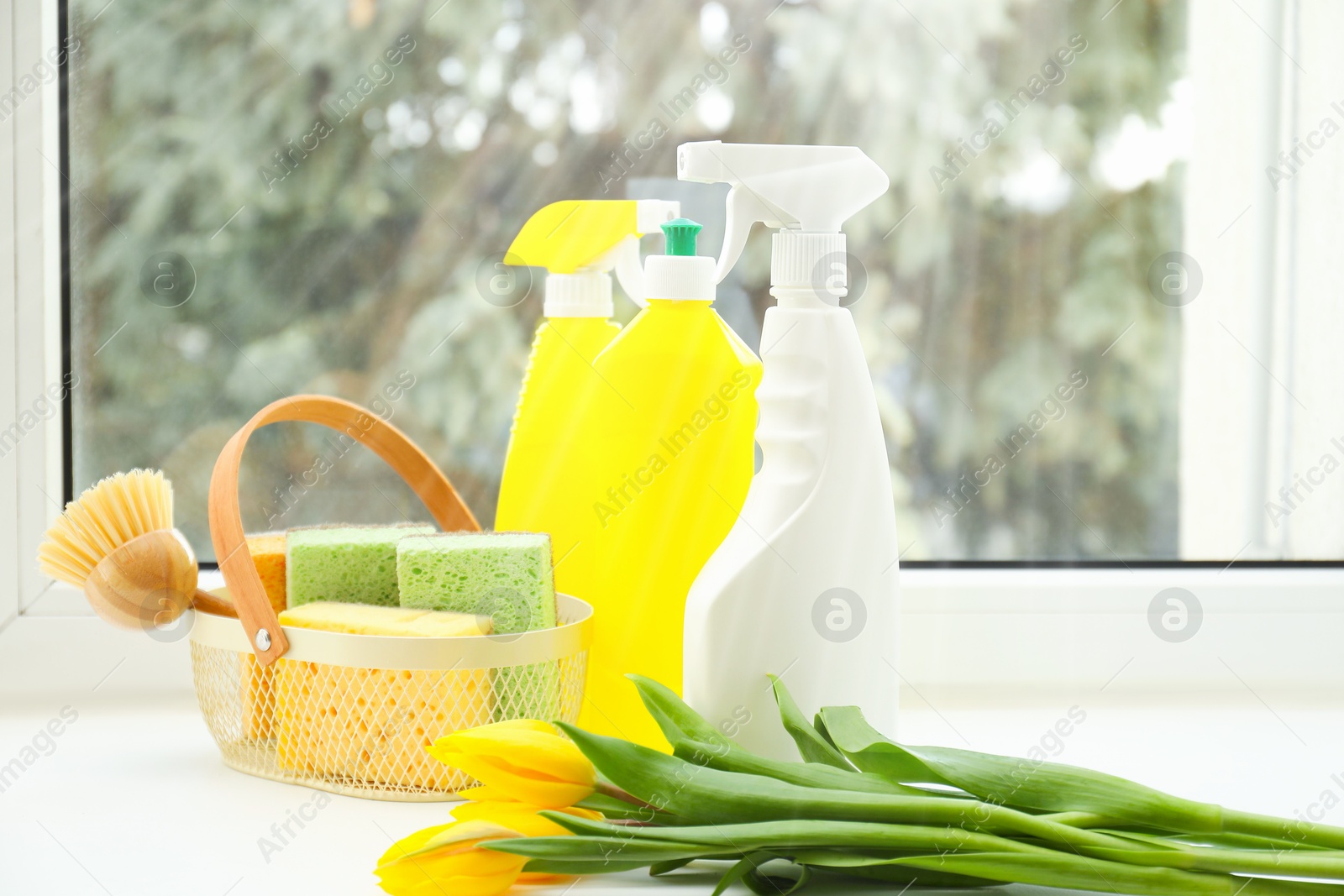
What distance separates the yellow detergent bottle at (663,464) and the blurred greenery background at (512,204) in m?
0.25

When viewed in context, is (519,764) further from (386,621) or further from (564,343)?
(564,343)

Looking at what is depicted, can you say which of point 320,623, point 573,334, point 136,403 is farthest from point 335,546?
point 136,403

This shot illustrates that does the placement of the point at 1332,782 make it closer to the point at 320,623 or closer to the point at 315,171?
the point at 320,623

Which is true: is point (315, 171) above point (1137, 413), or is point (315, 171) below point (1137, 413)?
above

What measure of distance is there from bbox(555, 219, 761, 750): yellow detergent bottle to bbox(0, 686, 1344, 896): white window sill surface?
14 centimetres

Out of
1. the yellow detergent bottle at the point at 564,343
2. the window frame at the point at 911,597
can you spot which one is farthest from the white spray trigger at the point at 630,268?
the window frame at the point at 911,597

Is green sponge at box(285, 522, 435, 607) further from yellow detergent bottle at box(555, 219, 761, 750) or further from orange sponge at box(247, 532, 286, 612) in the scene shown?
yellow detergent bottle at box(555, 219, 761, 750)

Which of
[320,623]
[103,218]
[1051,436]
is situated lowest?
[320,623]

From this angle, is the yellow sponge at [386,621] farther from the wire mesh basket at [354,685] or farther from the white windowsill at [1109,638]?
the white windowsill at [1109,638]

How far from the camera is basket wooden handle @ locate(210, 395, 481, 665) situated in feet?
1.86

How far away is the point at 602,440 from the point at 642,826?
0.24 metres

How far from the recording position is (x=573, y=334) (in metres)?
0.68

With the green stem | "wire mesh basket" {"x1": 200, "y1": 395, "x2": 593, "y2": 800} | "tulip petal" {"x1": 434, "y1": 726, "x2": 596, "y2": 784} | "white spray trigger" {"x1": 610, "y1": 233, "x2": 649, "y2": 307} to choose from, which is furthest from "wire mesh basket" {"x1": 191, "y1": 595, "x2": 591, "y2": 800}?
the green stem

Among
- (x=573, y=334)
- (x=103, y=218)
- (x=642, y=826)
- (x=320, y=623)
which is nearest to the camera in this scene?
(x=642, y=826)
